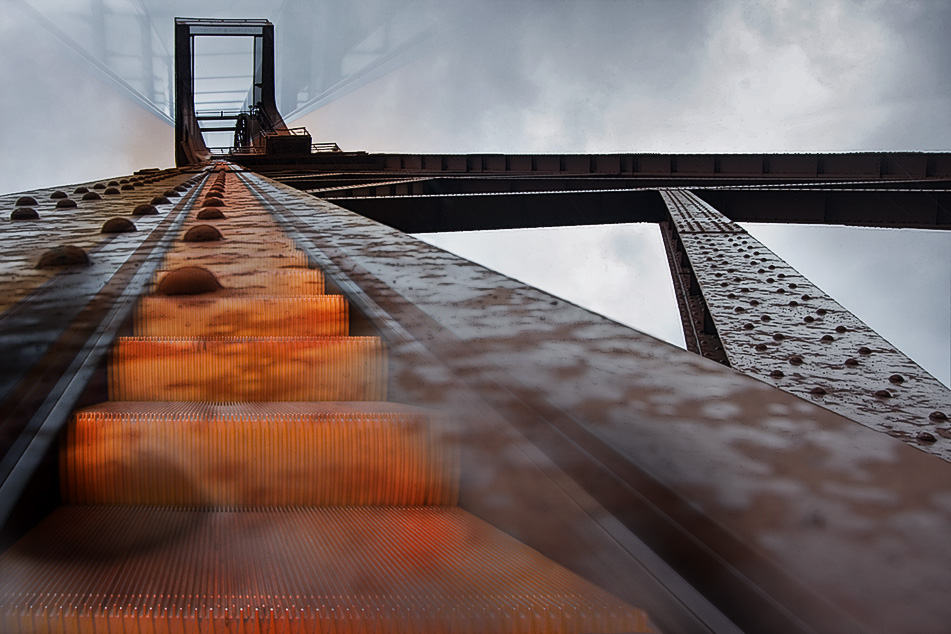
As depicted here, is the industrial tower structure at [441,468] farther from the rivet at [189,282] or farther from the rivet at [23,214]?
the rivet at [23,214]

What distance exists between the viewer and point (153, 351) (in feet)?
5.13

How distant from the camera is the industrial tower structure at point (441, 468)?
28.7 inches

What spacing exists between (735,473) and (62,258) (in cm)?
250

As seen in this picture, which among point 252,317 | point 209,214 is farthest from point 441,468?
point 209,214

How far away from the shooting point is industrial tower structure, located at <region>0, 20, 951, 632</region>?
2.39ft

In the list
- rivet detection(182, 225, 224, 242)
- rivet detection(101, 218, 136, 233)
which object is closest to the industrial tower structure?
rivet detection(182, 225, 224, 242)

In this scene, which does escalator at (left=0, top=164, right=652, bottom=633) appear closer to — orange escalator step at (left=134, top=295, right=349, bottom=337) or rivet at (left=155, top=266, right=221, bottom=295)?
→ orange escalator step at (left=134, top=295, right=349, bottom=337)

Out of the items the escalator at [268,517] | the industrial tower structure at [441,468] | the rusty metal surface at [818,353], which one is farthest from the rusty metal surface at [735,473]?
the rusty metal surface at [818,353]

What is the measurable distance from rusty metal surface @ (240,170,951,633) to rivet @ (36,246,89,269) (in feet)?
5.87

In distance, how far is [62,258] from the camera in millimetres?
2617

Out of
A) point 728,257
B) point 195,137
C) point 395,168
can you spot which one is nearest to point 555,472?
point 728,257

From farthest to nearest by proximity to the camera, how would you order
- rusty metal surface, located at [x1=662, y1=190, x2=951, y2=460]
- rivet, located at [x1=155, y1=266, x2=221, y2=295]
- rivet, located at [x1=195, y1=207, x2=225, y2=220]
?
rivet, located at [x1=195, y1=207, x2=225, y2=220], rivet, located at [x1=155, y1=266, x2=221, y2=295], rusty metal surface, located at [x1=662, y1=190, x2=951, y2=460]

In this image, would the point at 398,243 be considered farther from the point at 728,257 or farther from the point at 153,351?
the point at 728,257

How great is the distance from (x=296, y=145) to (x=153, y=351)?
21055mm
